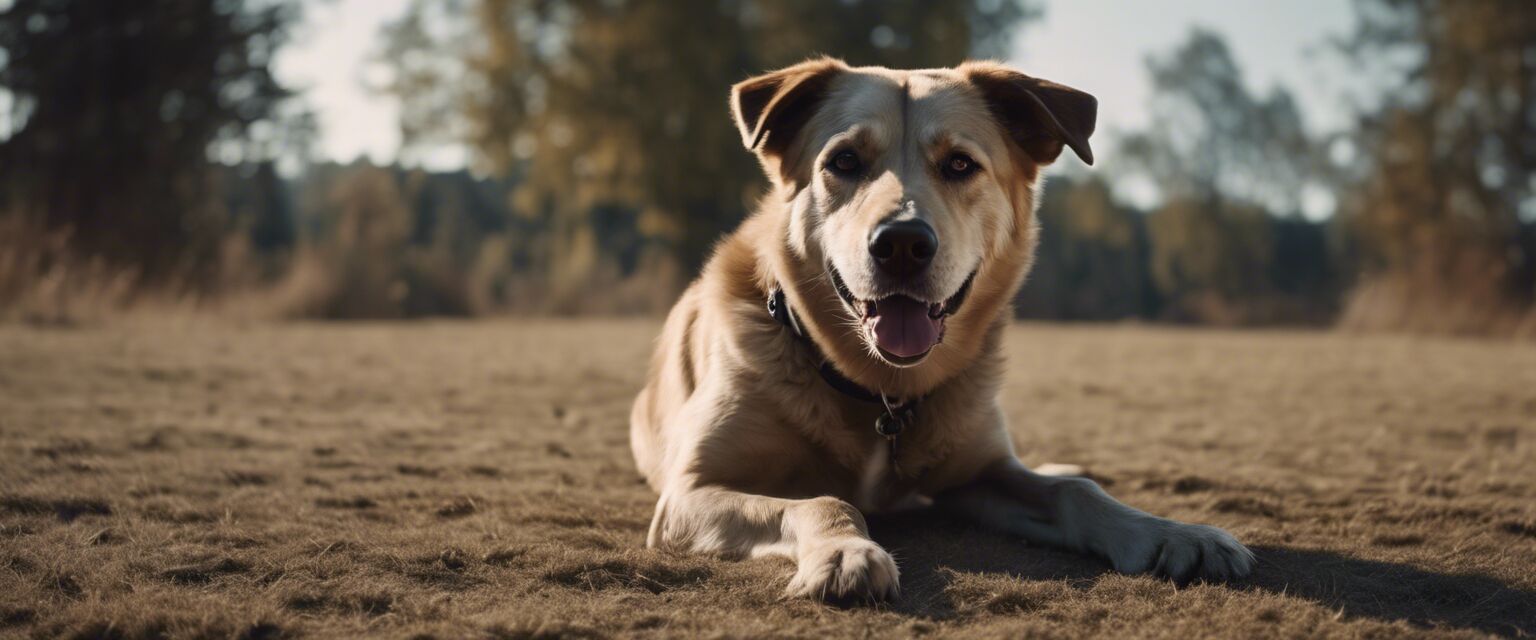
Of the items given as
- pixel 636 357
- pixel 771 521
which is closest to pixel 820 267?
pixel 771 521

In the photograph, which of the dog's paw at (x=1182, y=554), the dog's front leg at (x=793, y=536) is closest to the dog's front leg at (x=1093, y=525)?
the dog's paw at (x=1182, y=554)

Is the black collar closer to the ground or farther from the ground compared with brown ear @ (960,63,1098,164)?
closer to the ground

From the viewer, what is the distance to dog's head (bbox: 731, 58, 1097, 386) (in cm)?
285

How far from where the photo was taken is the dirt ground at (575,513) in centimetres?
204

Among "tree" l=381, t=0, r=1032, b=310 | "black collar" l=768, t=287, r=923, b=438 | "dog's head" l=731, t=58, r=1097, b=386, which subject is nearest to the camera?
"dog's head" l=731, t=58, r=1097, b=386

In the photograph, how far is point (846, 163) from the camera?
125 inches

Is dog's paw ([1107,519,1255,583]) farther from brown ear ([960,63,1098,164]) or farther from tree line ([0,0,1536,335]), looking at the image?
tree line ([0,0,1536,335])

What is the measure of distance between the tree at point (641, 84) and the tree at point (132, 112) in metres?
8.03

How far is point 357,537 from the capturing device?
8.57ft

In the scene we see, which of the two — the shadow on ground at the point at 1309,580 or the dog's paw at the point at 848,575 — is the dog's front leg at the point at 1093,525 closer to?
the shadow on ground at the point at 1309,580

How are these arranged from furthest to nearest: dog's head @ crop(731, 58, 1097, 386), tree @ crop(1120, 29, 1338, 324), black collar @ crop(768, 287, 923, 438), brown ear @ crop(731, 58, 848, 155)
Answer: tree @ crop(1120, 29, 1338, 324) → brown ear @ crop(731, 58, 848, 155) → black collar @ crop(768, 287, 923, 438) → dog's head @ crop(731, 58, 1097, 386)

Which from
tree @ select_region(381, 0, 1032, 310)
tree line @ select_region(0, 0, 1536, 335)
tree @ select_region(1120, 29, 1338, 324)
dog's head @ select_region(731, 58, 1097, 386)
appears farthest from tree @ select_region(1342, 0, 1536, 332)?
dog's head @ select_region(731, 58, 1097, 386)

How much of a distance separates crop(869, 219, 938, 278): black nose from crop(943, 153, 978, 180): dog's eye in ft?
1.55

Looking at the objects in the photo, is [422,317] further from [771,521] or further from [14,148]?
[771,521]
